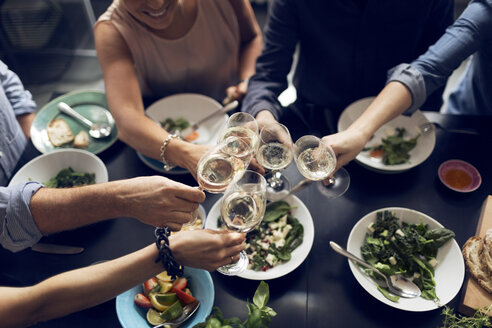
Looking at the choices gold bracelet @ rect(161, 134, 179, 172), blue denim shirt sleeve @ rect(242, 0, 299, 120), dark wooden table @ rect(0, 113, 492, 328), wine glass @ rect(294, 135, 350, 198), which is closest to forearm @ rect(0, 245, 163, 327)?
dark wooden table @ rect(0, 113, 492, 328)

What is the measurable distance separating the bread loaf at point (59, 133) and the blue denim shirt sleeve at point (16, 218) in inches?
21.0

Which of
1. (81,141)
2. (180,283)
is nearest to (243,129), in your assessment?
(180,283)

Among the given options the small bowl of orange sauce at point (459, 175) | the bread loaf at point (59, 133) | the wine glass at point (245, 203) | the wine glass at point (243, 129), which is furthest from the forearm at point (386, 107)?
the bread loaf at point (59, 133)

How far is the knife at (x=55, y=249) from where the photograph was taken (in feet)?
5.16

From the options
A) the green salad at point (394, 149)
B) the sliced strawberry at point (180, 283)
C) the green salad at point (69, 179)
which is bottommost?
the sliced strawberry at point (180, 283)

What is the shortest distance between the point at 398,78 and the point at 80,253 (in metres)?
1.66

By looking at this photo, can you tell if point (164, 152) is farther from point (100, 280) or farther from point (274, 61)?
point (274, 61)

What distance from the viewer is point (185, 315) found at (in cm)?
137

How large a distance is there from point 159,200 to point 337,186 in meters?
0.85

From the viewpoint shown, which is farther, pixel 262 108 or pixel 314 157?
pixel 262 108

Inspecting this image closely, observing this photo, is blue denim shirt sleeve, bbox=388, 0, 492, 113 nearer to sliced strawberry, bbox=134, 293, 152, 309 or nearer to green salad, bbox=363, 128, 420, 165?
green salad, bbox=363, 128, 420, 165

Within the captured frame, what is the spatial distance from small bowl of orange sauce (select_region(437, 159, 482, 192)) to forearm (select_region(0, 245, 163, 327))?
1.37m

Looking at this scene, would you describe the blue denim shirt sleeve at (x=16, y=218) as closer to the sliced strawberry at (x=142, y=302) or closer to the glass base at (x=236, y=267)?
the sliced strawberry at (x=142, y=302)

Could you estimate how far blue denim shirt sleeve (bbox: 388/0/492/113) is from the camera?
5.56 feet
